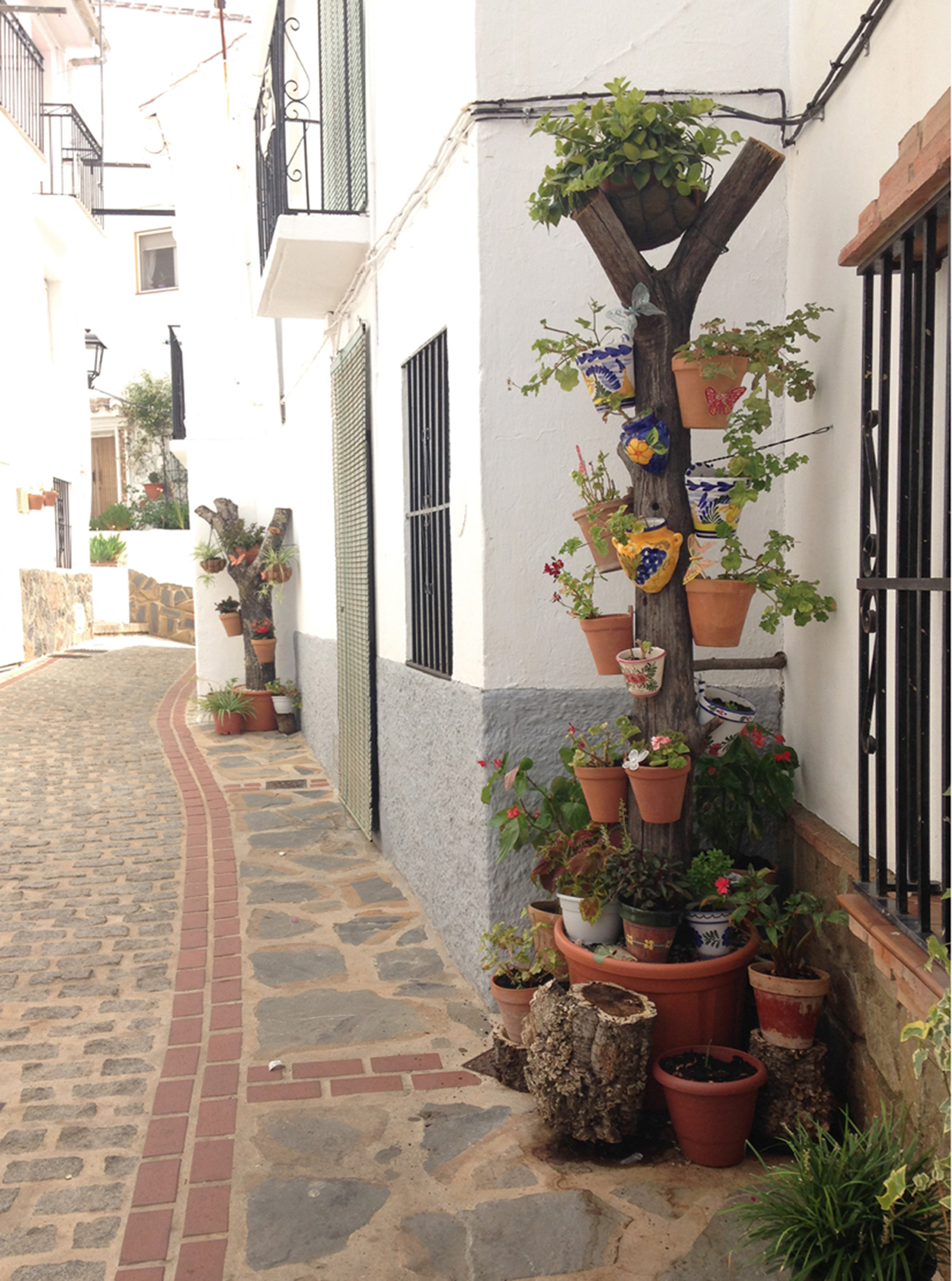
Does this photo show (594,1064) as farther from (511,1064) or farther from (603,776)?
(603,776)

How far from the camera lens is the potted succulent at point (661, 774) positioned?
3477 millimetres

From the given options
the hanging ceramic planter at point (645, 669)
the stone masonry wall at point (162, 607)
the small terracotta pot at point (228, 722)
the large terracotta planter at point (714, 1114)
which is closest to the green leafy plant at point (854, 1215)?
the large terracotta planter at point (714, 1114)

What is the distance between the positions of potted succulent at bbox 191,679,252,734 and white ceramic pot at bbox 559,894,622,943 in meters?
7.98

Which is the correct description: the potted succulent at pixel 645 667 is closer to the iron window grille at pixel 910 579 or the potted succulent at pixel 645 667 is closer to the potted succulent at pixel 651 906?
the potted succulent at pixel 651 906

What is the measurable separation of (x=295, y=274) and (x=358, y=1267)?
18.6 ft

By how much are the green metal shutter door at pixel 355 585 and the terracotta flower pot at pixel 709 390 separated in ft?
11.1

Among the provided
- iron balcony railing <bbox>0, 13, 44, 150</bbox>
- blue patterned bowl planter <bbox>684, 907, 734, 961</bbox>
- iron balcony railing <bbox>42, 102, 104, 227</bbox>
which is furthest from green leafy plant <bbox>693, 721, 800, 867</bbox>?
iron balcony railing <bbox>42, 102, 104, 227</bbox>

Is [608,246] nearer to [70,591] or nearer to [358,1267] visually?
[358,1267]

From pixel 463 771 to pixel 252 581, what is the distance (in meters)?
7.31

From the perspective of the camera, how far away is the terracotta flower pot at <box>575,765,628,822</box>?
3.73m

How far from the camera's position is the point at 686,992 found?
345 cm

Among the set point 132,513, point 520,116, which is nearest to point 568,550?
point 520,116

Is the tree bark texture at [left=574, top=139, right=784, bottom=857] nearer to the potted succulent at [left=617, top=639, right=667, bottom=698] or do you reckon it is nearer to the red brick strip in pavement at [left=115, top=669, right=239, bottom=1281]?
the potted succulent at [left=617, top=639, right=667, bottom=698]

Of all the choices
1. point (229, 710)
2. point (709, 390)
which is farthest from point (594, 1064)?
point (229, 710)
